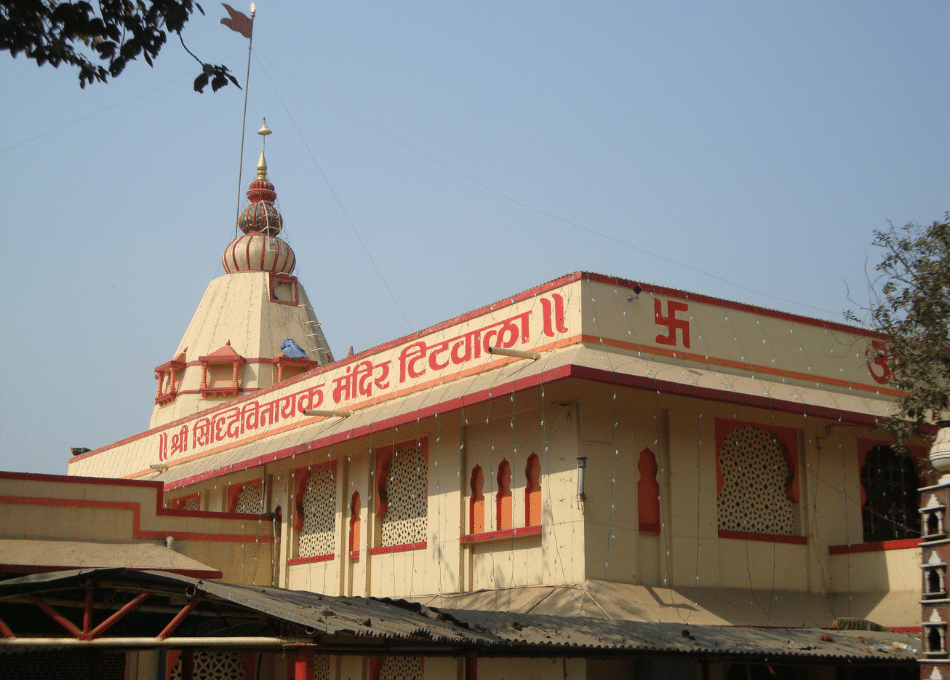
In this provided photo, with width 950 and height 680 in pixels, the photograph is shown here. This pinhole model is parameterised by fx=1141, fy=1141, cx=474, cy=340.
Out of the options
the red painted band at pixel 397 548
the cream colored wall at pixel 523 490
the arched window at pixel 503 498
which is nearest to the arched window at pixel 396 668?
the cream colored wall at pixel 523 490

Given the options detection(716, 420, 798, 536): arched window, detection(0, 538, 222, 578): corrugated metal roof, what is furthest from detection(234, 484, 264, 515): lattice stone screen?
detection(716, 420, 798, 536): arched window

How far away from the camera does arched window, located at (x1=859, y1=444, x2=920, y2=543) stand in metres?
18.6

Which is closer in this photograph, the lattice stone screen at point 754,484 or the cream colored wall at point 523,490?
the cream colored wall at point 523,490

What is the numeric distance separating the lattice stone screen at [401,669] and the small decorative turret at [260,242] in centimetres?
1664

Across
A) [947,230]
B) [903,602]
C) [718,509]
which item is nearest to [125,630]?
[718,509]

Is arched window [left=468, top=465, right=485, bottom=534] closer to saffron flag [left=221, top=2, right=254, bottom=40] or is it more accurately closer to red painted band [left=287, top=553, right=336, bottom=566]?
red painted band [left=287, top=553, right=336, bottom=566]

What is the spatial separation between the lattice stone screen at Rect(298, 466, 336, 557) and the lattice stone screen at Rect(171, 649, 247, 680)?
2.86m

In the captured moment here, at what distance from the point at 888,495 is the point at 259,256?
19315mm

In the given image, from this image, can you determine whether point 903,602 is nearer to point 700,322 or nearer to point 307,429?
point 700,322

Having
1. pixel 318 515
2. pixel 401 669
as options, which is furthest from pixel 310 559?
pixel 401 669

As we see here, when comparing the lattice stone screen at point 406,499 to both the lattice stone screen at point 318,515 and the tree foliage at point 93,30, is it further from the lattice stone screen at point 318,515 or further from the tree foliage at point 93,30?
the tree foliage at point 93,30

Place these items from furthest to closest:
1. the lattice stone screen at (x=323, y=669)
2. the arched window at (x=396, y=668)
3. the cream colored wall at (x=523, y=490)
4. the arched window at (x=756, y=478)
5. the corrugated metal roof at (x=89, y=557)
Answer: the lattice stone screen at (x=323, y=669) < the corrugated metal roof at (x=89, y=557) < the arched window at (x=396, y=668) < the arched window at (x=756, y=478) < the cream colored wall at (x=523, y=490)

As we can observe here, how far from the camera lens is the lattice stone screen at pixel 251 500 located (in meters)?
23.8

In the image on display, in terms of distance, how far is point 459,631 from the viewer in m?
10.8
